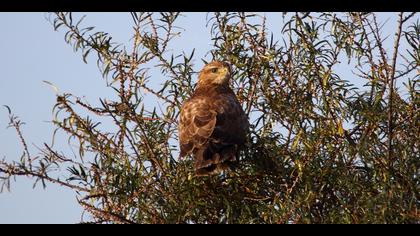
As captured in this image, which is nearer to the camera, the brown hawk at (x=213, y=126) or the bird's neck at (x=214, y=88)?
the brown hawk at (x=213, y=126)

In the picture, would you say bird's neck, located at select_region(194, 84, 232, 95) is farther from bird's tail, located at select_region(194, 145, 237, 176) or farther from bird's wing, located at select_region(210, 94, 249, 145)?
bird's tail, located at select_region(194, 145, 237, 176)

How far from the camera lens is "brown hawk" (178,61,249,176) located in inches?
340

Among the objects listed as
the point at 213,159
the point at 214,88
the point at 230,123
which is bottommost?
the point at 213,159

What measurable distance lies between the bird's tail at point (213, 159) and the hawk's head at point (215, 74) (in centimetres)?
107

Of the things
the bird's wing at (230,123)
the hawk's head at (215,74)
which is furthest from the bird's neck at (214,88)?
the bird's wing at (230,123)

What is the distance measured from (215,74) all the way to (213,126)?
0.87 metres

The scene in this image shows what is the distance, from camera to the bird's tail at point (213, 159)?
8293 millimetres

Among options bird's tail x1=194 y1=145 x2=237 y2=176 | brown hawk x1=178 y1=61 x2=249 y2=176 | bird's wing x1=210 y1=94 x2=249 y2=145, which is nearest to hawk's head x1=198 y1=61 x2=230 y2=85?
brown hawk x1=178 y1=61 x2=249 y2=176

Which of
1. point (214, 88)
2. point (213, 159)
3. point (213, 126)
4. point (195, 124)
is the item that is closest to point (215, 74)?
point (214, 88)

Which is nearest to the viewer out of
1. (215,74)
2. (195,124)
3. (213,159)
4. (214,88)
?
(213,159)

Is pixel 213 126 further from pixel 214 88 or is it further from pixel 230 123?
pixel 214 88

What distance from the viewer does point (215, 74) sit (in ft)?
32.6

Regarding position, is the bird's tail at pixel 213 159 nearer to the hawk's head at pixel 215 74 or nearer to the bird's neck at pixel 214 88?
the hawk's head at pixel 215 74
